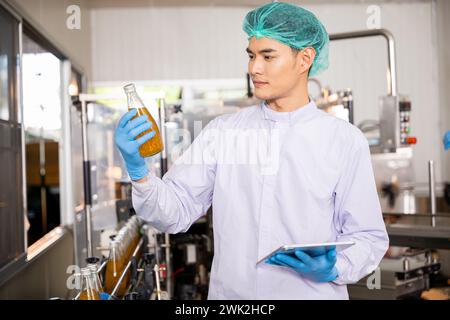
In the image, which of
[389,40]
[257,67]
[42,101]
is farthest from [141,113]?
[42,101]

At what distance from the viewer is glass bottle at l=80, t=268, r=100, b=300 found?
3.80 feet

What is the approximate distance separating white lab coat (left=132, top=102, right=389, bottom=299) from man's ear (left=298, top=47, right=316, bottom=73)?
89mm

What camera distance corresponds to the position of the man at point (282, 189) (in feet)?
3.40

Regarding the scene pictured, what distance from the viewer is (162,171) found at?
169cm

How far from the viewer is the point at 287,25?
1055mm

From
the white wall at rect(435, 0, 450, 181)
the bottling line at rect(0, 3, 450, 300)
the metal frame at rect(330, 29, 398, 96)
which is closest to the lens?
the white wall at rect(435, 0, 450, 181)

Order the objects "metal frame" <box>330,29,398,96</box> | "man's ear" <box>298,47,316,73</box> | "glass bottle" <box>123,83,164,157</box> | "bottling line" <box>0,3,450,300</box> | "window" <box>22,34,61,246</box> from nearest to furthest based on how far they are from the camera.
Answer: "glass bottle" <box>123,83,164,157</box>
"man's ear" <box>298,47,316,73</box>
"metal frame" <box>330,29,398,96</box>
"bottling line" <box>0,3,450,300</box>
"window" <box>22,34,61,246</box>

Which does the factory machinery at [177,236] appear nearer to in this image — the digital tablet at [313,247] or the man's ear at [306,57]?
the man's ear at [306,57]

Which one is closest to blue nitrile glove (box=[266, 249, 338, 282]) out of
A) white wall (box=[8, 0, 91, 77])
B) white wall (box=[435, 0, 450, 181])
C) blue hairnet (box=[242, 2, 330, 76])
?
blue hairnet (box=[242, 2, 330, 76])

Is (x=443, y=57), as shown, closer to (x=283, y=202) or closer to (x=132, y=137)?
(x=283, y=202)

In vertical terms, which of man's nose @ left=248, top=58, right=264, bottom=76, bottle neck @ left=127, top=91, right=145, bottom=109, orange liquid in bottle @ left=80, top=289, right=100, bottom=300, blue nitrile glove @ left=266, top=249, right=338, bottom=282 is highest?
man's nose @ left=248, top=58, right=264, bottom=76

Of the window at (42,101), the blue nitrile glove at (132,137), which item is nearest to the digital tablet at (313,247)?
the blue nitrile glove at (132,137)

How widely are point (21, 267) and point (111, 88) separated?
3.21ft

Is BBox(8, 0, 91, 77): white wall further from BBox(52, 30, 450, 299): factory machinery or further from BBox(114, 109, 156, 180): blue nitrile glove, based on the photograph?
BBox(114, 109, 156, 180): blue nitrile glove
